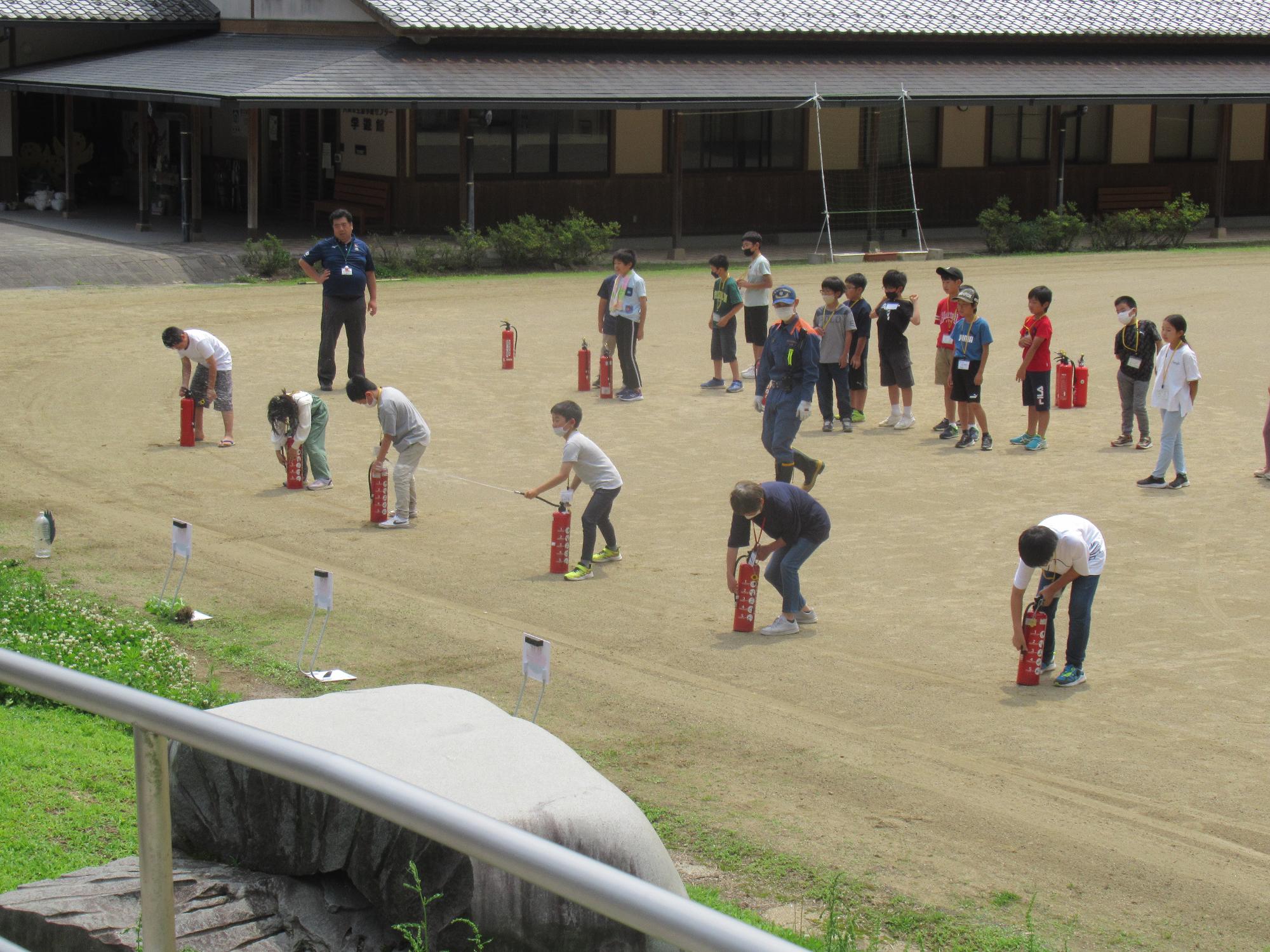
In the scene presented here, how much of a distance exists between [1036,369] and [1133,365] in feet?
3.07

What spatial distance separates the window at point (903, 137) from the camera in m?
34.3

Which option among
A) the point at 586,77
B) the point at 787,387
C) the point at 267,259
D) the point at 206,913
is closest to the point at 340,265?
the point at 787,387

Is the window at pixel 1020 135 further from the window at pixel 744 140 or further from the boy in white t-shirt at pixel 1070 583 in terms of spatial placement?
the boy in white t-shirt at pixel 1070 583

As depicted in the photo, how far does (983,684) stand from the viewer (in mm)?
9047

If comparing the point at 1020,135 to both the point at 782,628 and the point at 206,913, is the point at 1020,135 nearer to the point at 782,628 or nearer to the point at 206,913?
the point at 782,628

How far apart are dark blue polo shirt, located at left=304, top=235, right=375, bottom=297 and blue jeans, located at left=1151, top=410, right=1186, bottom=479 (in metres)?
8.85

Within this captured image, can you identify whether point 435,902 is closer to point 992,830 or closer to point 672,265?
point 992,830

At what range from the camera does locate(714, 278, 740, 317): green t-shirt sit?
17.8 metres

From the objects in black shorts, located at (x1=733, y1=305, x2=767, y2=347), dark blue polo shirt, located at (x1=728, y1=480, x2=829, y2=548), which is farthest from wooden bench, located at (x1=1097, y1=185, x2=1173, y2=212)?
dark blue polo shirt, located at (x1=728, y1=480, x2=829, y2=548)

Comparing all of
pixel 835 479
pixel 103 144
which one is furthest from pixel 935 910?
pixel 103 144

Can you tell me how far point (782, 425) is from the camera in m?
13.2

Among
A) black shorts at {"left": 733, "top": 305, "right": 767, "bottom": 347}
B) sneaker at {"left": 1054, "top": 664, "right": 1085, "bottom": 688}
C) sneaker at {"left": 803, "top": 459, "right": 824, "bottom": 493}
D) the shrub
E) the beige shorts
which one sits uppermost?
the shrub

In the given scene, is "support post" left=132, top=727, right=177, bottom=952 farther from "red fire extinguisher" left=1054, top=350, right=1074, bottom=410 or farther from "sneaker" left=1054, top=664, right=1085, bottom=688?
"red fire extinguisher" left=1054, top=350, right=1074, bottom=410

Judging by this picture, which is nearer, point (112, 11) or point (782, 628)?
point (782, 628)
